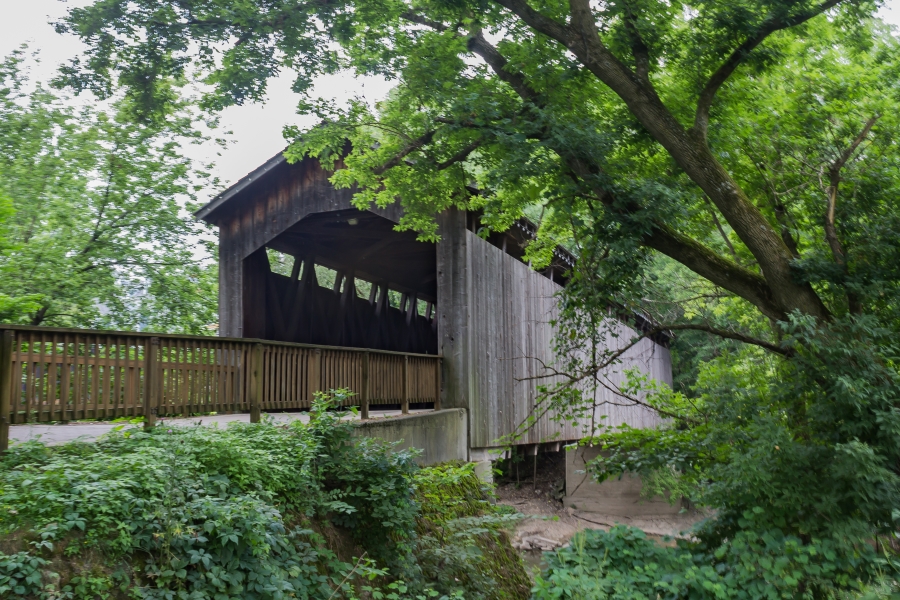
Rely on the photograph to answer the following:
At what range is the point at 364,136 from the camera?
9.89 meters

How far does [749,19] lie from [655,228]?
2222mm

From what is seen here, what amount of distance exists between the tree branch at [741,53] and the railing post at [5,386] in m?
6.24

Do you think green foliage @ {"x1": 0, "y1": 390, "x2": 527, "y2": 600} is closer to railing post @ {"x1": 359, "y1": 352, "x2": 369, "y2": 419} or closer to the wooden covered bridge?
the wooden covered bridge

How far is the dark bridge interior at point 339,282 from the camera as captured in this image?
13.3 m

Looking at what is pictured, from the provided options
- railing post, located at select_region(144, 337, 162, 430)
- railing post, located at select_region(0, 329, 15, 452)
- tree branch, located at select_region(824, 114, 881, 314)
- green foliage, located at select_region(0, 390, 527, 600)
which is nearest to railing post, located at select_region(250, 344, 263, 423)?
green foliage, located at select_region(0, 390, 527, 600)

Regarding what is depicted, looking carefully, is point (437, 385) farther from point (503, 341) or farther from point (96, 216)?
point (96, 216)

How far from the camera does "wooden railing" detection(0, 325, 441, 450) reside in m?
5.09

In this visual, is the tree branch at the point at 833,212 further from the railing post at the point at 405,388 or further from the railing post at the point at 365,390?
the railing post at the point at 405,388

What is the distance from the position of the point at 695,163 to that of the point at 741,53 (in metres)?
1.32

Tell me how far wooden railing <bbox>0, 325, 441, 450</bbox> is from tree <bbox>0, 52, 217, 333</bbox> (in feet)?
24.7

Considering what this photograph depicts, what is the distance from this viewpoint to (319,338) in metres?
15.4

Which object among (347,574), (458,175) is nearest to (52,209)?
(458,175)

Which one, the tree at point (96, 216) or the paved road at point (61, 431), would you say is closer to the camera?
the paved road at point (61, 431)

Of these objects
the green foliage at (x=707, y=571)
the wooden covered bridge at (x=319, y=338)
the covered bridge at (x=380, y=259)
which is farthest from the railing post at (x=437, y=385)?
the green foliage at (x=707, y=571)
